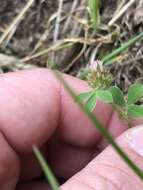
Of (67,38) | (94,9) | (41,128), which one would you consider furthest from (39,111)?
(67,38)

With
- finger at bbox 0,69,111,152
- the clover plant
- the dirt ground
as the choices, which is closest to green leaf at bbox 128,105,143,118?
the clover plant

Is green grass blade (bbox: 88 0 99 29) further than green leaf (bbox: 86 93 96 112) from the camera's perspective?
Yes

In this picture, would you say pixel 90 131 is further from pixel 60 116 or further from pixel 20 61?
pixel 20 61

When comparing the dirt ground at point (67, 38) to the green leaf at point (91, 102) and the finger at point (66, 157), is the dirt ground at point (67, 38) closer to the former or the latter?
the finger at point (66, 157)

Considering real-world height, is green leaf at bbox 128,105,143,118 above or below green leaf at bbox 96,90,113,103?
below

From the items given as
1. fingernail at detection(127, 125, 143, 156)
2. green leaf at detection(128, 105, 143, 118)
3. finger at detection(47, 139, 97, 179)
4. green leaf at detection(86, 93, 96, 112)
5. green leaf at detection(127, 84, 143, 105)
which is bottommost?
finger at detection(47, 139, 97, 179)

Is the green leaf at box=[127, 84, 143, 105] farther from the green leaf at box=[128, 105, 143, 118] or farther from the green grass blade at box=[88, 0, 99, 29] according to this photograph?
the green grass blade at box=[88, 0, 99, 29]

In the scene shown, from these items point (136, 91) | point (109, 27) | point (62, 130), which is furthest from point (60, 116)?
point (109, 27)
